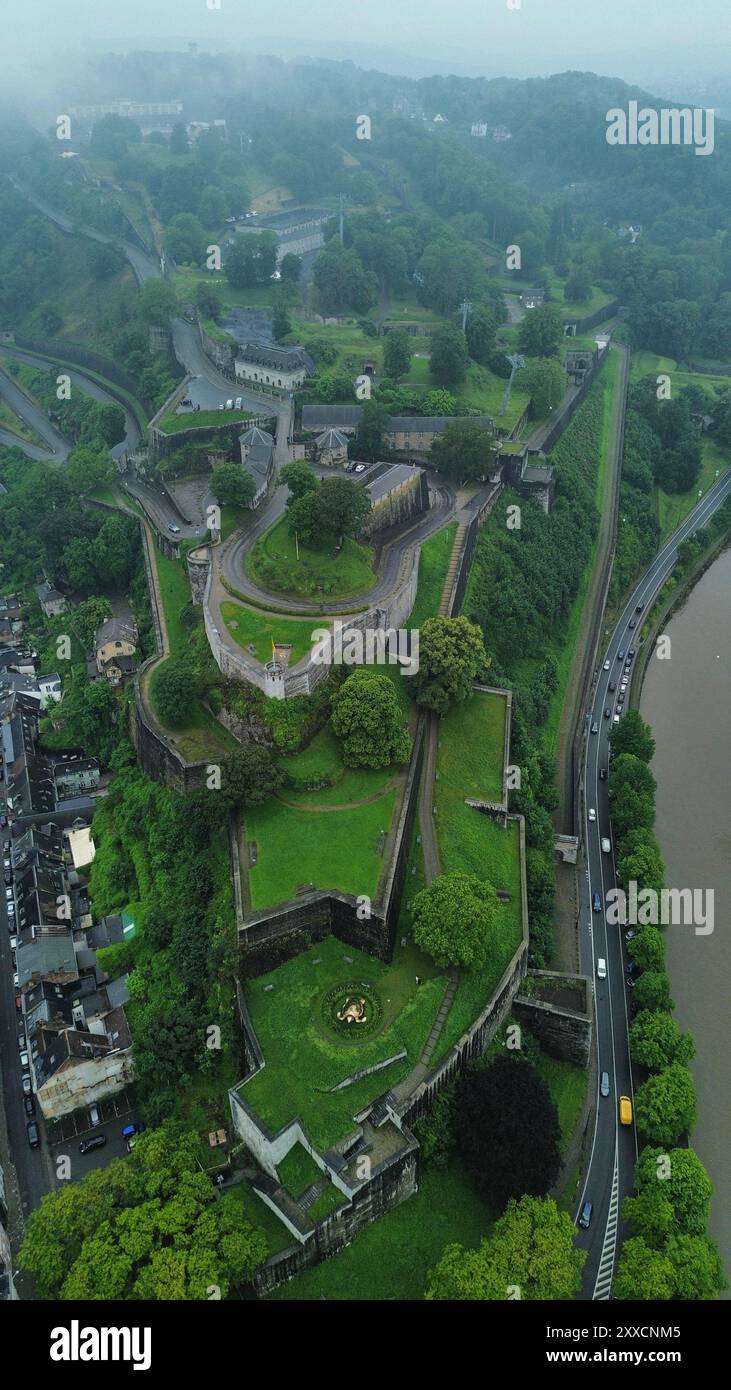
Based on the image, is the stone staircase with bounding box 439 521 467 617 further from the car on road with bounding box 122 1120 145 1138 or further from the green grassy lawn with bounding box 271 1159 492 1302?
the car on road with bounding box 122 1120 145 1138

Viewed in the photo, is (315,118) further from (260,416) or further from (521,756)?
(521,756)

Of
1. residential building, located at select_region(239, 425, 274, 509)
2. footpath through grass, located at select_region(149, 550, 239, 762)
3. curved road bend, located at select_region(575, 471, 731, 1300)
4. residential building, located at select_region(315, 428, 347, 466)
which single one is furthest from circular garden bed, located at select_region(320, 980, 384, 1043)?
residential building, located at select_region(315, 428, 347, 466)

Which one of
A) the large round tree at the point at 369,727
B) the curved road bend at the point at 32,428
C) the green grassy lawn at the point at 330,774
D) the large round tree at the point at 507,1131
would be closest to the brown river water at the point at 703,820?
the large round tree at the point at 507,1131

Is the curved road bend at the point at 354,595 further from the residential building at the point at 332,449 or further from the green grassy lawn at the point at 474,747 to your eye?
the green grassy lawn at the point at 474,747

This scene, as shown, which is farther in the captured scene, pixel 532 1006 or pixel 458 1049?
pixel 532 1006

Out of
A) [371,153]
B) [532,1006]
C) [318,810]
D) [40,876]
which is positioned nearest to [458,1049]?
[532,1006]

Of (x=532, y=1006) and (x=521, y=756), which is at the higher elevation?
(x=521, y=756)
